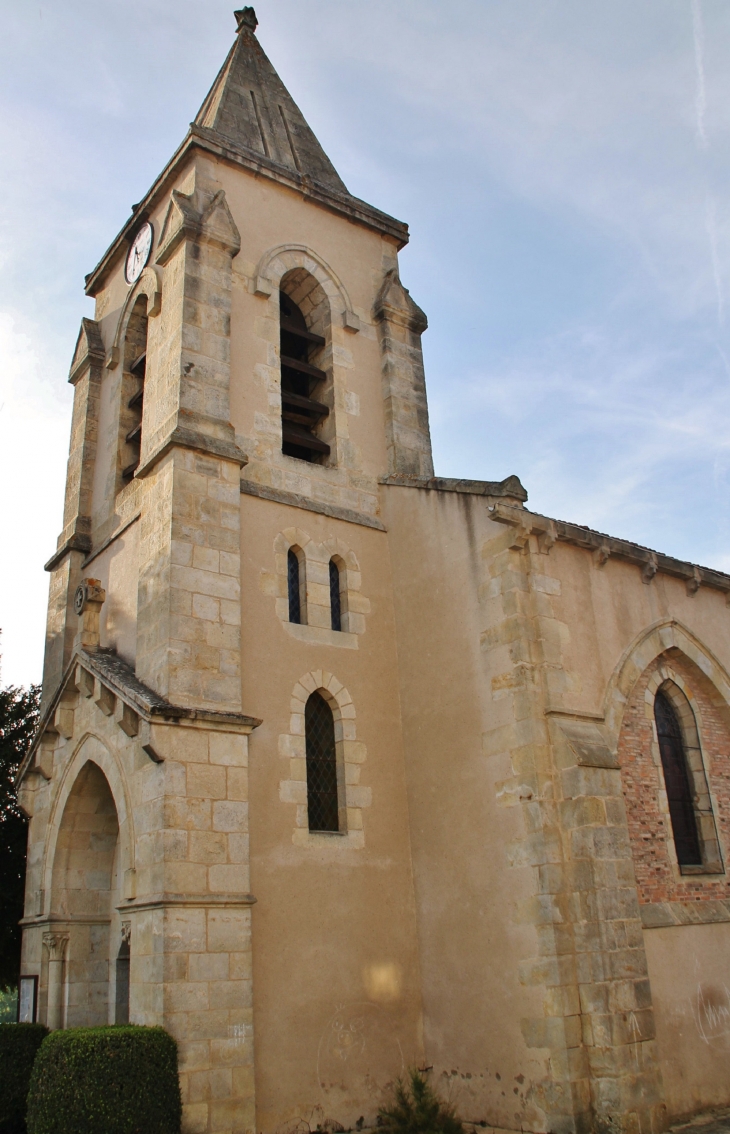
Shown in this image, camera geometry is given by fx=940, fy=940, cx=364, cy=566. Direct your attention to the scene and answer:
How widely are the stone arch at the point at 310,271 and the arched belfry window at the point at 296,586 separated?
387 centimetres

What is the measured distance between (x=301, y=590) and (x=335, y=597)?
622mm

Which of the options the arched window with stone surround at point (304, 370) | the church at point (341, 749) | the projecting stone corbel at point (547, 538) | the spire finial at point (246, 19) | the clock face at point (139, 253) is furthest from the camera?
the spire finial at point (246, 19)

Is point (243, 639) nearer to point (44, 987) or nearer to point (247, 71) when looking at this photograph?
point (44, 987)

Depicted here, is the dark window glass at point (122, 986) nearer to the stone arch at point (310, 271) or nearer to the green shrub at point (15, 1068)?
the green shrub at point (15, 1068)

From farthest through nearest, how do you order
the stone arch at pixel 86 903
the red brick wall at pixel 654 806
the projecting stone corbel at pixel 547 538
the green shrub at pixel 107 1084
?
the stone arch at pixel 86 903, the projecting stone corbel at pixel 547 538, the red brick wall at pixel 654 806, the green shrub at pixel 107 1084

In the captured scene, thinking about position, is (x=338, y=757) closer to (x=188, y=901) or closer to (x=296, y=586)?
(x=296, y=586)

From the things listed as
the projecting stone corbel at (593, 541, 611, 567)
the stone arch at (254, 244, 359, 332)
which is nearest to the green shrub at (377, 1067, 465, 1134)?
the projecting stone corbel at (593, 541, 611, 567)

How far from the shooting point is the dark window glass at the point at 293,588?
36.2ft

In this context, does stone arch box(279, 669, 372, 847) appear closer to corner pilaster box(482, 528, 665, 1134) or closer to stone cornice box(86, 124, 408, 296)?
corner pilaster box(482, 528, 665, 1134)

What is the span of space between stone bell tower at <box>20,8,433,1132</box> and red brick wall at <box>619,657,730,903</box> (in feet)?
8.35

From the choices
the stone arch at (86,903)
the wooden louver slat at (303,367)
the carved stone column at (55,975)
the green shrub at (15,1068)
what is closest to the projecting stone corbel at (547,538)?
the wooden louver slat at (303,367)

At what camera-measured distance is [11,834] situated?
13.8 m

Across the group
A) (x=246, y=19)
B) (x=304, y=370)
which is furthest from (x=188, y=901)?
(x=246, y=19)

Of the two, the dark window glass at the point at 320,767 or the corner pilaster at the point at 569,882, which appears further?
the dark window glass at the point at 320,767
